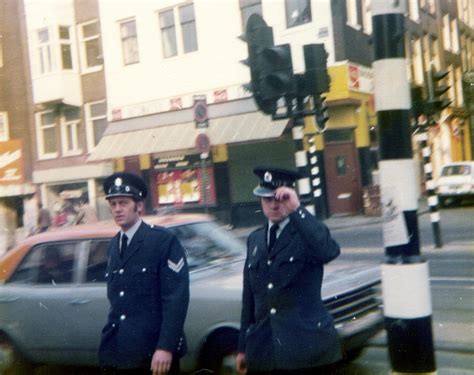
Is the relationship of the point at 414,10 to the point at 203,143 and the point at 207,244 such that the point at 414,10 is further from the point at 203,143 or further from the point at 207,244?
the point at 203,143

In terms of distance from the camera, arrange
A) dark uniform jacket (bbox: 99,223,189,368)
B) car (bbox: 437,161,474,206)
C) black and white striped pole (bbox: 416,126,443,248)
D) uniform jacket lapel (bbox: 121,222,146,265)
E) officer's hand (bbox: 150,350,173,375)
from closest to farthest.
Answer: officer's hand (bbox: 150,350,173,375) → dark uniform jacket (bbox: 99,223,189,368) → uniform jacket lapel (bbox: 121,222,146,265) → black and white striped pole (bbox: 416,126,443,248) → car (bbox: 437,161,474,206)

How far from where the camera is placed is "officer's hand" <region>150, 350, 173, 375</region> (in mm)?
2805

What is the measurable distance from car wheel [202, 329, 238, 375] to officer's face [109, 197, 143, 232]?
121 centimetres

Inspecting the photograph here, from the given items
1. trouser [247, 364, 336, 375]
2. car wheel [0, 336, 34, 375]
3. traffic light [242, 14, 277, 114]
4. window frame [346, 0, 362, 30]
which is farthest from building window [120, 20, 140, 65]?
trouser [247, 364, 336, 375]

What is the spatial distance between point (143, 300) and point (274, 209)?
0.84m

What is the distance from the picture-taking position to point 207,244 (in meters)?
4.66

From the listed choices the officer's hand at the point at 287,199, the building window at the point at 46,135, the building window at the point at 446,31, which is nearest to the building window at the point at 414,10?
the building window at the point at 446,31

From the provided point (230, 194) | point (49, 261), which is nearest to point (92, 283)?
point (49, 261)

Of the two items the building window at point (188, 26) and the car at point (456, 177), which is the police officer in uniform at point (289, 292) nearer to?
the building window at point (188, 26)

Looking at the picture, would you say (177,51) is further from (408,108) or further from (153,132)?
(408,108)

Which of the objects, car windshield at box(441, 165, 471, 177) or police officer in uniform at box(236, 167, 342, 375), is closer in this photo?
police officer in uniform at box(236, 167, 342, 375)

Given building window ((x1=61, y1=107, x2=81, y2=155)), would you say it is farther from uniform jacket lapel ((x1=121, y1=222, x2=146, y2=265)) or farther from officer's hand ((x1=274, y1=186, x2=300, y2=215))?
officer's hand ((x1=274, y1=186, x2=300, y2=215))

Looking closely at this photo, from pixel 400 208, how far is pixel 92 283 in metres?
2.52

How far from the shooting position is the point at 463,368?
423 cm
